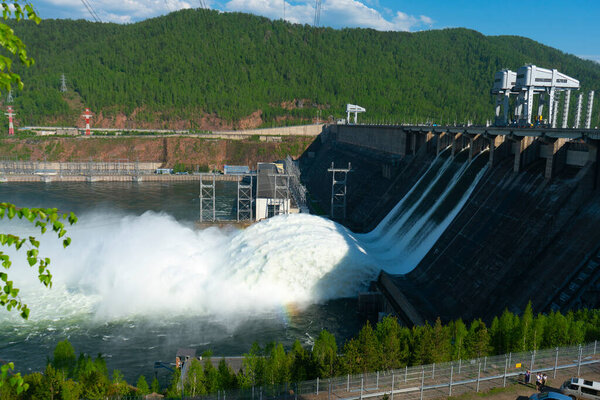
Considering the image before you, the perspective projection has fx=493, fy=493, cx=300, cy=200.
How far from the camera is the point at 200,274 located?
36.1 meters

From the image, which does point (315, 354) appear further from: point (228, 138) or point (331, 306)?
point (228, 138)

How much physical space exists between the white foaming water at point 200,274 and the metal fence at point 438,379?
16.4 metres

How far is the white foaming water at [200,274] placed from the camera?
3306 centimetres

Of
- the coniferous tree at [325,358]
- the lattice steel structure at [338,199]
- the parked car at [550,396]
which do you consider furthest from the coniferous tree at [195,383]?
the lattice steel structure at [338,199]

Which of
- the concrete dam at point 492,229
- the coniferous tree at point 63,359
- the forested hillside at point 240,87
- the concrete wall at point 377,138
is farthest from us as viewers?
the forested hillside at point 240,87

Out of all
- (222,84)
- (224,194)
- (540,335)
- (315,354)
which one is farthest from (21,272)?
(222,84)

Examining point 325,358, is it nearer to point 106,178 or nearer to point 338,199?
point 338,199

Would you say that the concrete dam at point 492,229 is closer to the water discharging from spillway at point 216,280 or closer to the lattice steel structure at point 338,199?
the water discharging from spillway at point 216,280

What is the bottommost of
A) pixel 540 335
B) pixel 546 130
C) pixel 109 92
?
pixel 540 335

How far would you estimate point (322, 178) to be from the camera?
260ft

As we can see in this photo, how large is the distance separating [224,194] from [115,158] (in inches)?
1667

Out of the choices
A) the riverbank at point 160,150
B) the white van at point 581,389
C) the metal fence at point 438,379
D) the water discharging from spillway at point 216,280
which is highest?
the riverbank at point 160,150

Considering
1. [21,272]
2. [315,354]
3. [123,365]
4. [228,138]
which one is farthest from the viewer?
[228,138]

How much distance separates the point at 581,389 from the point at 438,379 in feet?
14.0
